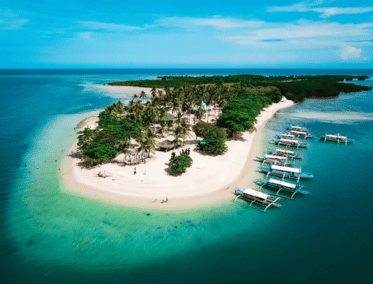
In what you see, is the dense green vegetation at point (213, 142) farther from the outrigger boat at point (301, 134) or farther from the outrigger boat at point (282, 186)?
Result: the outrigger boat at point (301, 134)

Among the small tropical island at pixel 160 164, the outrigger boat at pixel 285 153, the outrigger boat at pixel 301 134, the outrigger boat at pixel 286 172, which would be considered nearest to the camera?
the small tropical island at pixel 160 164

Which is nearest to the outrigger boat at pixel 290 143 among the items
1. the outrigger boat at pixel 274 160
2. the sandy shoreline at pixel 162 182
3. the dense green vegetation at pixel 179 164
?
the outrigger boat at pixel 274 160

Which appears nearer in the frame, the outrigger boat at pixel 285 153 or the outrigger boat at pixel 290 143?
the outrigger boat at pixel 285 153

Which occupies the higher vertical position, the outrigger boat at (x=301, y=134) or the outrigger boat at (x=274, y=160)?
the outrigger boat at (x=301, y=134)

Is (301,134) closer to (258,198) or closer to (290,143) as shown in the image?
(290,143)

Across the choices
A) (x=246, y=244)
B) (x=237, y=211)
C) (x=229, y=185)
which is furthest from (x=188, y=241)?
(x=229, y=185)

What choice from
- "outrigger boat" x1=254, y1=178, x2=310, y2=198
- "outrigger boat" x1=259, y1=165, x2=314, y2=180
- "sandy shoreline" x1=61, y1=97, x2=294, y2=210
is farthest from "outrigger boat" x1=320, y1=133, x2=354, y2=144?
"outrigger boat" x1=254, y1=178, x2=310, y2=198

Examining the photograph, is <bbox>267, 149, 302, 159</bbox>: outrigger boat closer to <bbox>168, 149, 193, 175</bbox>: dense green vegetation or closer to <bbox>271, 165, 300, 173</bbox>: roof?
<bbox>271, 165, 300, 173</bbox>: roof

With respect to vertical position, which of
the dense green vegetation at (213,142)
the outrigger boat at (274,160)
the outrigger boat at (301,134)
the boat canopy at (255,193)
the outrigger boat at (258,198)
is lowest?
the outrigger boat at (258,198)
